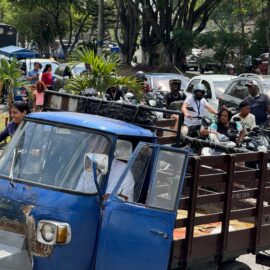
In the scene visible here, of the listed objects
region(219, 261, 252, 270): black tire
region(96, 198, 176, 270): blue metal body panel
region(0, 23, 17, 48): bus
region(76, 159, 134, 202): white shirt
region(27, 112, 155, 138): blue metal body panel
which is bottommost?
region(219, 261, 252, 270): black tire

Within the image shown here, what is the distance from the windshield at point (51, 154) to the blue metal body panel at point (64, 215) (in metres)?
0.14

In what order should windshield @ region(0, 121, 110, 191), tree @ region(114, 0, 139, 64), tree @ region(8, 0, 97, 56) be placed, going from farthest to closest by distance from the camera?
tree @ region(8, 0, 97, 56), tree @ region(114, 0, 139, 64), windshield @ region(0, 121, 110, 191)

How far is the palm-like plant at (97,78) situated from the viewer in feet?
40.0

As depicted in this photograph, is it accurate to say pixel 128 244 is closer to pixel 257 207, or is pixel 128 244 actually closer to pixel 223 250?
pixel 223 250

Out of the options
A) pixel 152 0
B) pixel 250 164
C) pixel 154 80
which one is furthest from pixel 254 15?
pixel 250 164

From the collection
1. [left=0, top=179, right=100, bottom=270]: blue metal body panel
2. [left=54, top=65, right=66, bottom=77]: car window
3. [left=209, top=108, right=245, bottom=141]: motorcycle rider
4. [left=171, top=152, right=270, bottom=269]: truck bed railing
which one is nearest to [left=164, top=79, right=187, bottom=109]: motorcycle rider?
[left=209, top=108, right=245, bottom=141]: motorcycle rider

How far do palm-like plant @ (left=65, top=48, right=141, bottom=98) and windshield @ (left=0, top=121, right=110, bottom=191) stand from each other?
611 centimetres

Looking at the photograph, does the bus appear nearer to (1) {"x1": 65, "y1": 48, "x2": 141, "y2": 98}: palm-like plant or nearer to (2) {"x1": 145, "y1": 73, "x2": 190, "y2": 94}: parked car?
(2) {"x1": 145, "y1": 73, "x2": 190, "y2": 94}: parked car

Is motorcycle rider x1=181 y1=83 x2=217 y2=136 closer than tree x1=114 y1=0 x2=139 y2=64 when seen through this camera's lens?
Yes

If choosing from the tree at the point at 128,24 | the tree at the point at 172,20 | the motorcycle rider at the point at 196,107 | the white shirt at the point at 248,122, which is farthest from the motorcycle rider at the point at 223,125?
the tree at the point at 128,24

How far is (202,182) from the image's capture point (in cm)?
601

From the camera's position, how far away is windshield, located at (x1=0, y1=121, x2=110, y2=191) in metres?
5.70

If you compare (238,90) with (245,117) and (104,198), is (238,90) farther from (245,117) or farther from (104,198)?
(104,198)

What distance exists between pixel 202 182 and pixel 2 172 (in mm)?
1644
